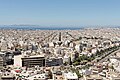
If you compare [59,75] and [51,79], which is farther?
[59,75]

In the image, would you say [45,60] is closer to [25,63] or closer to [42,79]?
[25,63]

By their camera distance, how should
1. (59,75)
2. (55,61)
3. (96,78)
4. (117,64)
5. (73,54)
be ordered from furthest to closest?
1. (73,54)
2. (55,61)
3. (117,64)
4. (59,75)
5. (96,78)

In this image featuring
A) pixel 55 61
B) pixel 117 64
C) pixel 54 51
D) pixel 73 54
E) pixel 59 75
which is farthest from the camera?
pixel 54 51

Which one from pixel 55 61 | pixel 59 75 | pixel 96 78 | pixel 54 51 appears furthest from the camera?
pixel 54 51

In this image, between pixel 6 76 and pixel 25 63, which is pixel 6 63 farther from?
pixel 6 76

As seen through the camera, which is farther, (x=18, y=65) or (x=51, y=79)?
(x=18, y=65)

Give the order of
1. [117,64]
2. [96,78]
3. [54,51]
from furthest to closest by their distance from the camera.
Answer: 1. [54,51]
2. [117,64]
3. [96,78]

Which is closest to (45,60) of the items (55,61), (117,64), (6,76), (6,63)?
(55,61)

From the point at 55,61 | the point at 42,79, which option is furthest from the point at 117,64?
the point at 42,79
